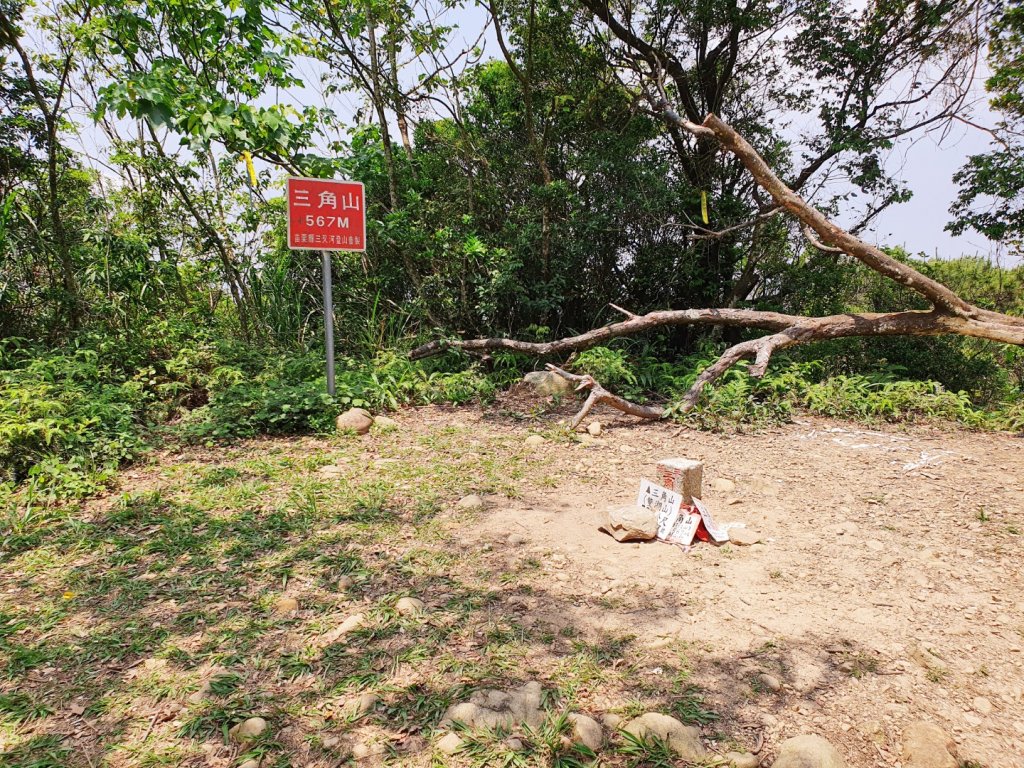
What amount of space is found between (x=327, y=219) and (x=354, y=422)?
171 centimetres

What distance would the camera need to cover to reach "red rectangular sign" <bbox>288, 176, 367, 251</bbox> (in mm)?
4699

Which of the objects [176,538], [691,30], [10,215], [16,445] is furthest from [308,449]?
[691,30]

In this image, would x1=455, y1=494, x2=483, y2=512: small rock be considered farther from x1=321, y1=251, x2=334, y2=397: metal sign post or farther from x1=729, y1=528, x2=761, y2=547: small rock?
x1=321, y1=251, x2=334, y2=397: metal sign post

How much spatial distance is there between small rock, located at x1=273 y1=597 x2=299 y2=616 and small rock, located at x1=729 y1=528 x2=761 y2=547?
1998 mm

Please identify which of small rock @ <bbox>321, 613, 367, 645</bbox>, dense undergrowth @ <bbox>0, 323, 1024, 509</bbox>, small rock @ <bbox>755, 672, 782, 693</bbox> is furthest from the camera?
dense undergrowth @ <bbox>0, 323, 1024, 509</bbox>

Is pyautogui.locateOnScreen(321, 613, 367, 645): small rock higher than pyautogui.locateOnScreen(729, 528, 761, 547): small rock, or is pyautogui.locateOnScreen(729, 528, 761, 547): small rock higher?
pyautogui.locateOnScreen(729, 528, 761, 547): small rock

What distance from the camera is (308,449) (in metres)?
4.21

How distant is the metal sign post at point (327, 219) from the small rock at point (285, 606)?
8.88ft

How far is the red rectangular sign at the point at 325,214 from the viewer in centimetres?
470

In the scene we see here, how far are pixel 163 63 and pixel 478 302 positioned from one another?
3.54 m

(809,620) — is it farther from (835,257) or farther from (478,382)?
(835,257)

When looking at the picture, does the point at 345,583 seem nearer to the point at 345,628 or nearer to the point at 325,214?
the point at 345,628

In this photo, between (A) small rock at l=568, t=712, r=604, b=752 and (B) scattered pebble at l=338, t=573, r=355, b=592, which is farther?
(B) scattered pebble at l=338, t=573, r=355, b=592

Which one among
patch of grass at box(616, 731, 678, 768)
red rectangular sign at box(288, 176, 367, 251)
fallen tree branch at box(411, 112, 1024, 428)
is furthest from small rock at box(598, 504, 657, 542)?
red rectangular sign at box(288, 176, 367, 251)
